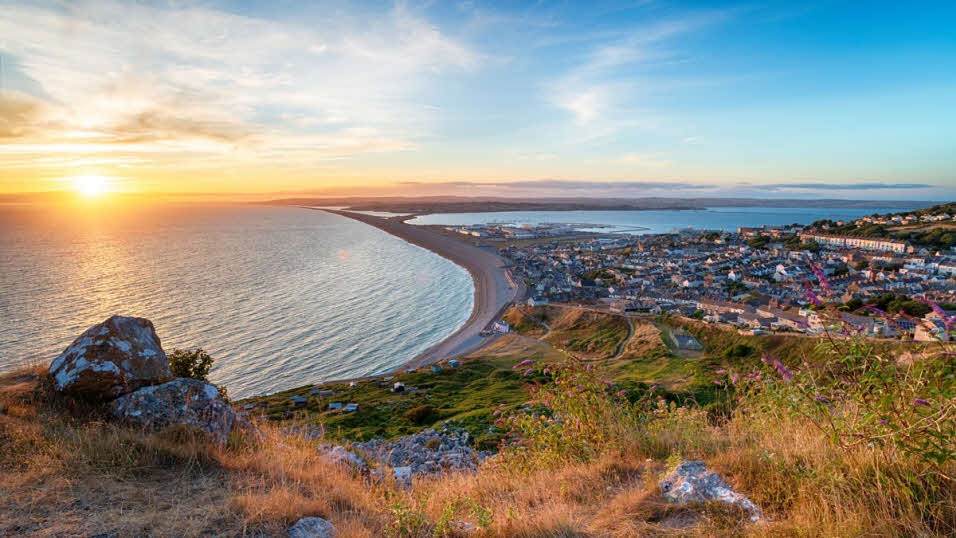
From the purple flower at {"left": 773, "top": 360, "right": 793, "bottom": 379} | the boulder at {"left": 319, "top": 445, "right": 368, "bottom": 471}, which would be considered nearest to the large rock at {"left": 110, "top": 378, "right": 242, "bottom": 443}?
the boulder at {"left": 319, "top": 445, "right": 368, "bottom": 471}

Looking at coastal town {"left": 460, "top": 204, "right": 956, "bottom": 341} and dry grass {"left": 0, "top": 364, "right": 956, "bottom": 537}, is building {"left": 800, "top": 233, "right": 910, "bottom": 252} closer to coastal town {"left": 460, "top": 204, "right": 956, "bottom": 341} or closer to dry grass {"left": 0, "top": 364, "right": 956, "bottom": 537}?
coastal town {"left": 460, "top": 204, "right": 956, "bottom": 341}

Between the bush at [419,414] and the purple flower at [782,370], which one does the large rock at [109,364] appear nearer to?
the purple flower at [782,370]

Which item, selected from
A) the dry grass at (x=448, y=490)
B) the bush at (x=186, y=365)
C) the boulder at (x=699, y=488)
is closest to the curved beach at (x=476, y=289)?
the bush at (x=186, y=365)

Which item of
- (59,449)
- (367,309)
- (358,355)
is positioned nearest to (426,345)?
(358,355)

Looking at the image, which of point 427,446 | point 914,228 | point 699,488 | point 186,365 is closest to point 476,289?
point 427,446

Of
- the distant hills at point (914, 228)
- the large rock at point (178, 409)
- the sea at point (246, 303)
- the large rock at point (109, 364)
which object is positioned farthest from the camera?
the distant hills at point (914, 228)

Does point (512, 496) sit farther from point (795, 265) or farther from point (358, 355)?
point (795, 265)
